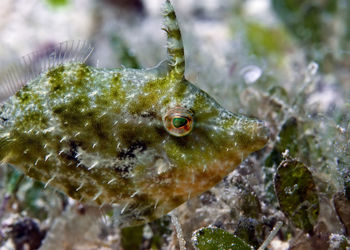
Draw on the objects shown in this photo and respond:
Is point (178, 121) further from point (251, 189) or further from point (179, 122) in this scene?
point (251, 189)

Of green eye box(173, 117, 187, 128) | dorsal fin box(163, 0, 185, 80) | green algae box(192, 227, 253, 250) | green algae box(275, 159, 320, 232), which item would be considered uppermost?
dorsal fin box(163, 0, 185, 80)

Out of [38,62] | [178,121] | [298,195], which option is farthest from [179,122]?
[38,62]

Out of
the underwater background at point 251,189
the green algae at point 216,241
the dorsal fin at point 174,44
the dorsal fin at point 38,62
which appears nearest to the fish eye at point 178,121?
the dorsal fin at point 174,44

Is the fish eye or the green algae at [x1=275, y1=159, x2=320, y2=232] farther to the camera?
the green algae at [x1=275, y1=159, x2=320, y2=232]

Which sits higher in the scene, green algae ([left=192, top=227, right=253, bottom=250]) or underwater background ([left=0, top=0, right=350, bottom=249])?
underwater background ([left=0, top=0, right=350, bottom=249])

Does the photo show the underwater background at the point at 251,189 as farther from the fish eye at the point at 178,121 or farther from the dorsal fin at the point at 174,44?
the fish eye at the point at 178,121

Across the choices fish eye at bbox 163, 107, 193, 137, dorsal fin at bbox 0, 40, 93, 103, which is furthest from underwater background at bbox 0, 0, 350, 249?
fish eye at bbox 163, 107, 193, 137

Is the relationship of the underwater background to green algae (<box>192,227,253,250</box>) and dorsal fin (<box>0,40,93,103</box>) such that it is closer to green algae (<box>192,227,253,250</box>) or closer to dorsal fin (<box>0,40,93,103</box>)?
green algae (<box>192,227,253,250</box>)
